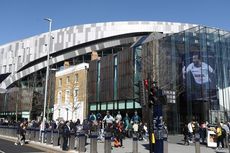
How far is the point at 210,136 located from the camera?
73.0 ft

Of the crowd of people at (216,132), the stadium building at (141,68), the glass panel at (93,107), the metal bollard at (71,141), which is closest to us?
the metal bollard at (71,141)

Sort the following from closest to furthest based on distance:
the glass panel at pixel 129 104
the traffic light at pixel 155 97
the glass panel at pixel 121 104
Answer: the traffic light at pixel 155 97, the glass panel at pixel 129 104, the glass panel at pixel 121 104

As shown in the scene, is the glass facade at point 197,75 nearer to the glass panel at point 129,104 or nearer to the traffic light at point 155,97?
the glass panel at point 129,104

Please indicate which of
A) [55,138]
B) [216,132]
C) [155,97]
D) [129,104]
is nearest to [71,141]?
[55,138]

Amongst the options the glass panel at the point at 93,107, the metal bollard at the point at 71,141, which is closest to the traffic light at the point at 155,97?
the metal bollard at the point at 71,141

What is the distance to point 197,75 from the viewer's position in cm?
3053

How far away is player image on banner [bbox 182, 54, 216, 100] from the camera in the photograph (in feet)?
98.5

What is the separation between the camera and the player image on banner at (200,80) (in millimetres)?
30016

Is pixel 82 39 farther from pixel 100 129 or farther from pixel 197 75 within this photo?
pixel 100 129

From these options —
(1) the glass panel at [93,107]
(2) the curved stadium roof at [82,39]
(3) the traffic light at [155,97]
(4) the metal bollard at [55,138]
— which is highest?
(2) the curved stadium roof at [82,39]

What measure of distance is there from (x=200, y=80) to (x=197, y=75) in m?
0.51

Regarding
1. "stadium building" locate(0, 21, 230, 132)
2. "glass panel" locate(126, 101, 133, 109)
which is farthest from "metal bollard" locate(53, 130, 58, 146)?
"glass panel" locate(126, 101, 133, 109)

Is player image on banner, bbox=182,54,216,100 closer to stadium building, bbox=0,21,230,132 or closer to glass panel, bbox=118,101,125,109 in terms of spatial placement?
stadium building, bbox=0,21,230,132

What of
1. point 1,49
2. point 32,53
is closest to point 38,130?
point 32,53
